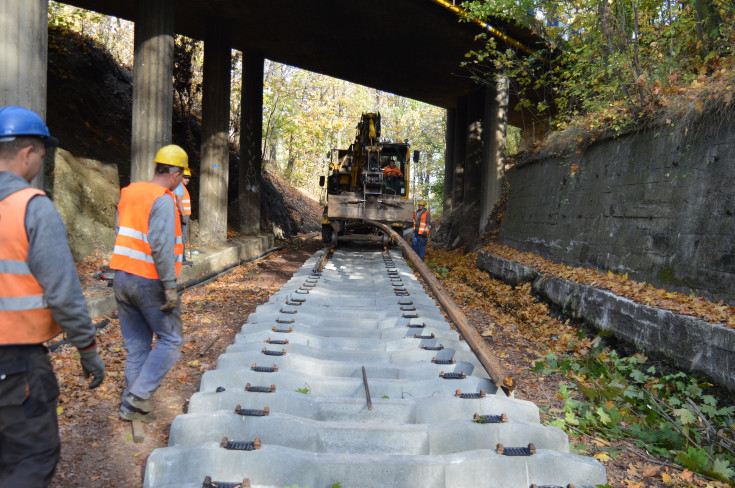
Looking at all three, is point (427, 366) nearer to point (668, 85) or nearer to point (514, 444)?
point (514, 444)

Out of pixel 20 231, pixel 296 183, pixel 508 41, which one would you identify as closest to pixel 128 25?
pixel 296 183

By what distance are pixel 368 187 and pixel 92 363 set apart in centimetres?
1318

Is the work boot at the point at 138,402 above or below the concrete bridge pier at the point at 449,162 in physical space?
below

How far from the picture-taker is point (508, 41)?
693 inches

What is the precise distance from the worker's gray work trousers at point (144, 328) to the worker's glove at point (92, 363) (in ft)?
4.13

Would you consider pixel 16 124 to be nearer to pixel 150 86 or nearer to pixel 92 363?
pixel 92 363

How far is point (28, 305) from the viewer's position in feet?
7.81

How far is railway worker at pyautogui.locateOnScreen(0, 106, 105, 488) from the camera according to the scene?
2.27 metres

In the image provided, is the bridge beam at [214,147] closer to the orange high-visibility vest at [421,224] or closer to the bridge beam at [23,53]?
the orange high-visibility vest at [421,224]

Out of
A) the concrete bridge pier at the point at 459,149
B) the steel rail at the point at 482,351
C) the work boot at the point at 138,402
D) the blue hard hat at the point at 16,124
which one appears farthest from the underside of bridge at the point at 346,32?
the blue hard hat at the point at 16,124

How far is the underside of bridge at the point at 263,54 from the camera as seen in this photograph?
39.5ft

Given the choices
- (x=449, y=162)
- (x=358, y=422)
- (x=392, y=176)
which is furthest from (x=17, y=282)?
(x=449, y=162)

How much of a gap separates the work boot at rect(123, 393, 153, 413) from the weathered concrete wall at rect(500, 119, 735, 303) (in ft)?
19.6

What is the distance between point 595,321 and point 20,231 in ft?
23.2
